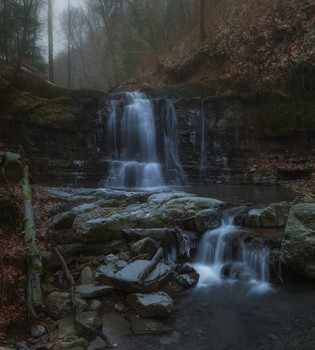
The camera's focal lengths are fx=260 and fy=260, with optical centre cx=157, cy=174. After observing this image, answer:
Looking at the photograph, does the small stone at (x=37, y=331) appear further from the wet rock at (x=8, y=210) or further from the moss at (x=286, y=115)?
the moss at (x=286, y=115)

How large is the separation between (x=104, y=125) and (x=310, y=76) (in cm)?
1019

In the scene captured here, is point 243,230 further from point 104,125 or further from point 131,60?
point 131,60

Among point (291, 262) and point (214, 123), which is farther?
point (214, 123)

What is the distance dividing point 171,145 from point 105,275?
10.2 meters

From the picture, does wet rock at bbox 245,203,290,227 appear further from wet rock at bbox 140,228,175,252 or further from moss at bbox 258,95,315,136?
moss at bbox 258,95,315,136

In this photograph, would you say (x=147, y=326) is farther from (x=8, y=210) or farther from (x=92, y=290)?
(x=8, y=210)

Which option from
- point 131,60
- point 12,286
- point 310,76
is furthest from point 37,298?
point 131,60

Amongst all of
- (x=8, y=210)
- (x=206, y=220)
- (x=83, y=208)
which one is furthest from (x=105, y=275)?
(x=83, y=208)

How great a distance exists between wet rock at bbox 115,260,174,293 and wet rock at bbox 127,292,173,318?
15cm

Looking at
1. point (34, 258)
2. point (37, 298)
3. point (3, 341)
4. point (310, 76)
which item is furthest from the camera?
point (310, 76)

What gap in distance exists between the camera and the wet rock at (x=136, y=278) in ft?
14.1

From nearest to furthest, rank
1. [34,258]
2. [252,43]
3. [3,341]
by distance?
1. [3,341]
2. [34,258]
3. [252,43]

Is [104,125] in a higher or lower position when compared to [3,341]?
higher

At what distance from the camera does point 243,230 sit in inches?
243
